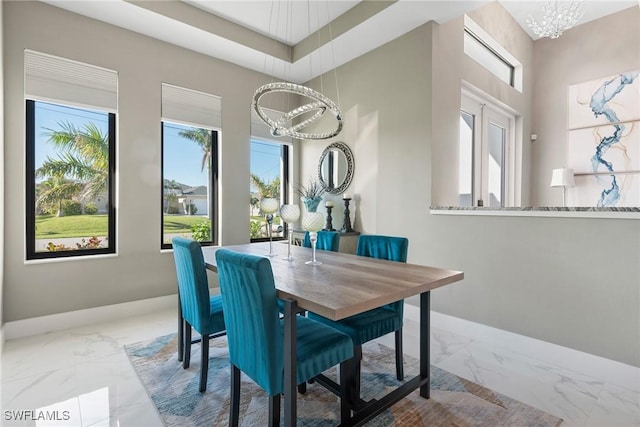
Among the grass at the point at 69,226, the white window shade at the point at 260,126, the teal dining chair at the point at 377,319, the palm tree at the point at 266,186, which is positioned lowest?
the teal dining chair at the point at 377,319

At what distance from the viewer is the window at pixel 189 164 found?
3.67 meters

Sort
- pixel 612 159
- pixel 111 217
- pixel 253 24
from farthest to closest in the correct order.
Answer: pixel 612 159, pixel 253 24, pixel 111 217

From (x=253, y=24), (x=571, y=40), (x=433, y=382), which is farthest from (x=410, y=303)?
(x=571, y=40)

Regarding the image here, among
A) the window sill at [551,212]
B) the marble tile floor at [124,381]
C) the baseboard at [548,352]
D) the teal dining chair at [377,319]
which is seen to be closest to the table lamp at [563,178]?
the window sill at [551,212]

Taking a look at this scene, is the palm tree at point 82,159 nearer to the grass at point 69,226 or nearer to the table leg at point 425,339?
the grass at point 69,226

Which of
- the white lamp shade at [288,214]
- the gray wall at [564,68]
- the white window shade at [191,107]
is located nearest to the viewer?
the white lamp shade at [288,214]

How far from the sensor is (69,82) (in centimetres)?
299

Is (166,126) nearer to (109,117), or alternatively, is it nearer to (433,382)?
(109,117)

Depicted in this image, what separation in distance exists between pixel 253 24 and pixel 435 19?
6.36 ft

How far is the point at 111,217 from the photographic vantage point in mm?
3320

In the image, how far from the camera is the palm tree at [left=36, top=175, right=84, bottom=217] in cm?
296

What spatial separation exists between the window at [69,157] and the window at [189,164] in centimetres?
53

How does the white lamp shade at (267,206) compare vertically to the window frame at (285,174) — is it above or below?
below

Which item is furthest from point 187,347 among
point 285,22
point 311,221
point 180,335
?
point 285,22
